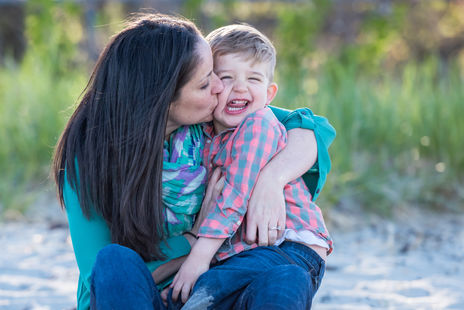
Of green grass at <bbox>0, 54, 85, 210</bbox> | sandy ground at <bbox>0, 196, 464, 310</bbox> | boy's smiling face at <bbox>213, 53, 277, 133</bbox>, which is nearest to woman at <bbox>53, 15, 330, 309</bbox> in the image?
boy's smiling face at <bbox>213, 53, 277, 133</bbox>

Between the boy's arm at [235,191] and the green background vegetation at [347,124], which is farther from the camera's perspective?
the green background vegetation at [347,124]

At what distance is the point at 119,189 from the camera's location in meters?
1.77

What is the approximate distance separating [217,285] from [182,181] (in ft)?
1.18

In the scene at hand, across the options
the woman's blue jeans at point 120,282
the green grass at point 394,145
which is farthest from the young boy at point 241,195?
the green grass at point 394,145

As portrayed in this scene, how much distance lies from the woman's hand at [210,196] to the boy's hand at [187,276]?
159 mm

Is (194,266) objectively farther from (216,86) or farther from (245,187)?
(216,86)

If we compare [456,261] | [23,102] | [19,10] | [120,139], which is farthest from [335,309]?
[19,10]

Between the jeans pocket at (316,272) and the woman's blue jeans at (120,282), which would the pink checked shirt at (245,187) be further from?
the woman's blue jeans at (120,282)

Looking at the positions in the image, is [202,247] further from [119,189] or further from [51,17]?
[51,17]

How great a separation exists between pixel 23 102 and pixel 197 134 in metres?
3.31

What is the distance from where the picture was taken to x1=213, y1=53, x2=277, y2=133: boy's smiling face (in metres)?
1.96

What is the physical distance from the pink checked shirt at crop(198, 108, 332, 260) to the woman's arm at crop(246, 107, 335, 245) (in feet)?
0.10

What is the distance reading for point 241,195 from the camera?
1.79 meters

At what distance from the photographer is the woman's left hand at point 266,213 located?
1766mm
